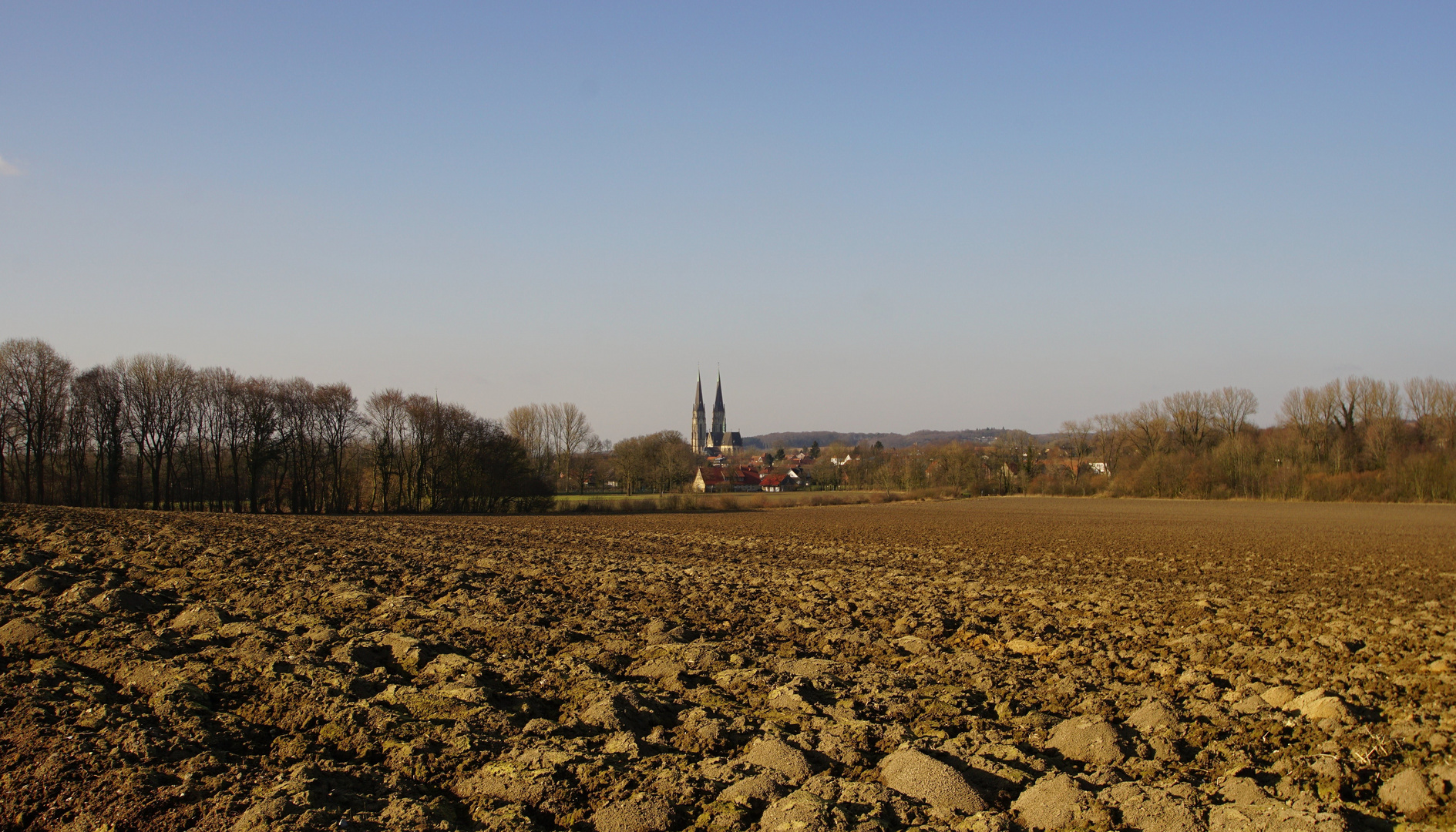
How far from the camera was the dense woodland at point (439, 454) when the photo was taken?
48906 mm

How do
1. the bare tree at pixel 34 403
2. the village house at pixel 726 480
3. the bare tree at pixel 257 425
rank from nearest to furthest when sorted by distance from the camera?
the bare tree at pixel 34 403 → the bare tree at pixel 257 425 → the village house at pixel 726 480

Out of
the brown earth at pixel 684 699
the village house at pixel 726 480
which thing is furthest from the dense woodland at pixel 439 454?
the brown earth at pixel 684 699

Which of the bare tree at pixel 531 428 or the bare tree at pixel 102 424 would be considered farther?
the bare tree at pixel 531 428

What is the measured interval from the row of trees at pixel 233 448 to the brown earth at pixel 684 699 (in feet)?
134

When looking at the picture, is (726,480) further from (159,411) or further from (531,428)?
(159,411)

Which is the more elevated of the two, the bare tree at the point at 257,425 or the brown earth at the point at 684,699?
the bare tree at the point at 257,425

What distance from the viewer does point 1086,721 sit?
668 centimetres

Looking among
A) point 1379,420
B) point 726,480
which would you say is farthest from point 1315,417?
point 726,480

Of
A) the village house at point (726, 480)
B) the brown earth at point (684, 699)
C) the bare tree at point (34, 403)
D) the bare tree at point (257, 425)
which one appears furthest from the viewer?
the village house at point (726, 480)

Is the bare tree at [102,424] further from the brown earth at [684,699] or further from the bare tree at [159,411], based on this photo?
the brown earth at [684,699]

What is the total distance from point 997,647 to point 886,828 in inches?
238

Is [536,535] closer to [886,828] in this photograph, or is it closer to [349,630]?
[349,630]

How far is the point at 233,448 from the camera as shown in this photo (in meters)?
55.2

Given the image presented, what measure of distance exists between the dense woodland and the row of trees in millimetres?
107
